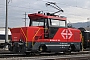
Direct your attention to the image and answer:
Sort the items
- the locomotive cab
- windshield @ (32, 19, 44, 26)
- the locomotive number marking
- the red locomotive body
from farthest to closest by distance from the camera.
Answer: the locomotive number marking, windshield @ (32, 19, 44, 26), the locomotive cab, the red locomotive body

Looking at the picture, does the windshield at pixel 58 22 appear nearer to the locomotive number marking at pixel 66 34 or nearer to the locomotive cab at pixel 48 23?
the locomotive cab at pixel 48 23

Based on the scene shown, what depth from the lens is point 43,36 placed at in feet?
56.2

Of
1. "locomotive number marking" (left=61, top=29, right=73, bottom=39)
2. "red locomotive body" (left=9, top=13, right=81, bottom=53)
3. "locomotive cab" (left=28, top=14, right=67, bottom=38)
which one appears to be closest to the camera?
"red locomotive body" (left=9, top=13, right=81, bottom=53)

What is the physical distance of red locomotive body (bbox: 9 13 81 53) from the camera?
16250mm

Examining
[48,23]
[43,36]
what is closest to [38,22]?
[48,23]

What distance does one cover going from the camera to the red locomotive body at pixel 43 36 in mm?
16250

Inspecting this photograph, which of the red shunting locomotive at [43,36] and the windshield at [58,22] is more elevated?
the windshield at [58,22]

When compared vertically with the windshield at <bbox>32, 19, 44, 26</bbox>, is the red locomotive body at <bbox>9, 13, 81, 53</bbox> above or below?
below

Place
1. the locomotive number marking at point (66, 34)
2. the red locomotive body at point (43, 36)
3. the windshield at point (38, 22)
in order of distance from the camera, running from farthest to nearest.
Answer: the locomotive number marking at point (66, 34), the windshield at point (38, 22), the red locomotive body at point (43, 36)

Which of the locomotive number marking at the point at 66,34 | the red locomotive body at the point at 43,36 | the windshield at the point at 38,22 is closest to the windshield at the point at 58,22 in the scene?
the red locomotive body at the point at 43,36

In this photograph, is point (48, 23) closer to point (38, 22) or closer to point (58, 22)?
point (38, 22)

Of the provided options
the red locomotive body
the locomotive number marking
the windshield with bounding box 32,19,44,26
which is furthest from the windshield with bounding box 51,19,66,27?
the windshield with bounding box 32,19,44,26

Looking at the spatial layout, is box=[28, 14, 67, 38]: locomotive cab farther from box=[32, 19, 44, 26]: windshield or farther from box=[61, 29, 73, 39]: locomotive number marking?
box=[61, 29, 73, 39]: locomotive number marking

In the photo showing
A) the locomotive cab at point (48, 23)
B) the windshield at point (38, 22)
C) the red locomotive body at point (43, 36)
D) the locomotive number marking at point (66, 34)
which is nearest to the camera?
the red locomotive body at point (43, 36)
